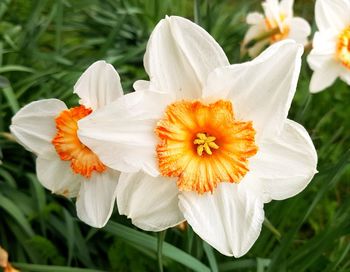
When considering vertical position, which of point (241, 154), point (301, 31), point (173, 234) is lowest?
point (173, 234)

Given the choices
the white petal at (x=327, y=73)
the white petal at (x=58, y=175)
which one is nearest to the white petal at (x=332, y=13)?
the white petal at (x=327, y=73)

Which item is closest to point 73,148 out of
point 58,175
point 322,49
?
point 58,175

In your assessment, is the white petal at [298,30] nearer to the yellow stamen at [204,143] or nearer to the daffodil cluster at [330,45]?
the daffodil cluster at [330,45]

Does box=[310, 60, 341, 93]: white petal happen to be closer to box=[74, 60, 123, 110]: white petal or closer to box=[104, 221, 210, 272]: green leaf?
box=[104, 221, 210, 272]: green leaf

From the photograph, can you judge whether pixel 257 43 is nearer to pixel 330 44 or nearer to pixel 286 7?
pixel 286 7

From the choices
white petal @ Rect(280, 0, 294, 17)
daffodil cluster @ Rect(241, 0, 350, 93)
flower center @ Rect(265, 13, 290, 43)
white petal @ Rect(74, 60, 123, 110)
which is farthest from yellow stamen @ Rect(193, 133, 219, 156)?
white petal @ Rect(280, 0, 294, 17)

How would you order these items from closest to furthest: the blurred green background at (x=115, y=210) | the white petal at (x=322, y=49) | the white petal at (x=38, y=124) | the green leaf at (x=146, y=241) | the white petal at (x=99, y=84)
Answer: the white petal at (x=99, y=84), the white petal at (x=38, y=124), the green leaf at (x=146, y=241), the blurred green background at (x=115, y=210), the white petal at (x=322, y=49)

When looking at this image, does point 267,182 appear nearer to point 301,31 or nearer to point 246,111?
point 246,111

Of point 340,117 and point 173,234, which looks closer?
point 173,234

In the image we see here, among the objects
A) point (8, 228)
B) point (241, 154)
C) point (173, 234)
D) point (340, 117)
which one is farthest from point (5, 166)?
point (340, 117)
